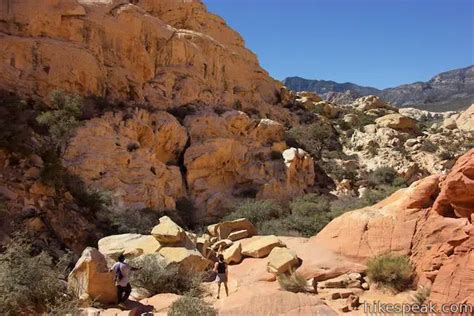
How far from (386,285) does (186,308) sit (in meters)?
4.25

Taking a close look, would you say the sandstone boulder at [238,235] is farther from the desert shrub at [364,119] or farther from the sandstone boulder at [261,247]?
the desert shrub at [364,119]

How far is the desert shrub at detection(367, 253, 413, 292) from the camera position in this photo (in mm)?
8812

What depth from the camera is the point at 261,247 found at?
11445 millimetres

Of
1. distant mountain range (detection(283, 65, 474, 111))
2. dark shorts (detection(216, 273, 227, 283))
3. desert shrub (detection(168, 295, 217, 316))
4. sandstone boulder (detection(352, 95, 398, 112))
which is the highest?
distant mountain range (detection(283, 65, 474, 111))

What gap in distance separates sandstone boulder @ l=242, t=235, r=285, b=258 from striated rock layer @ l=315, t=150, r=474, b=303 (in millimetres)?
1169

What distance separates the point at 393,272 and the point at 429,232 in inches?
49.6

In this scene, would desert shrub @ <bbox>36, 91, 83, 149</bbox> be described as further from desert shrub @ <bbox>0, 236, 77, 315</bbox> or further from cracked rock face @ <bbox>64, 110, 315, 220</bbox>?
desert shrub @ <bbox>0, 236, 77, 315</bbox>

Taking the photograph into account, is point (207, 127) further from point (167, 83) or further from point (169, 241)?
point (169, 241)

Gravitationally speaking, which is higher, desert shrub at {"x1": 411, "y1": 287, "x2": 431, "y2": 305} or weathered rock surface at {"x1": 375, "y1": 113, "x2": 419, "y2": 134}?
weathered rock surface at {"x1": 375, "y1": 113, "x2": 419, "y2": 134}

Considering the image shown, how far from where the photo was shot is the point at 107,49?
26.0 meters

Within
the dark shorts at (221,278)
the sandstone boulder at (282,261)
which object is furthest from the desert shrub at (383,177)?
the dark shorts at (221,278)

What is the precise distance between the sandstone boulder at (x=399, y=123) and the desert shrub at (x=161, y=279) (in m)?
36.4

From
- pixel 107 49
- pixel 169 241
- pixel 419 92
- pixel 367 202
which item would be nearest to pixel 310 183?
pixel 367 202

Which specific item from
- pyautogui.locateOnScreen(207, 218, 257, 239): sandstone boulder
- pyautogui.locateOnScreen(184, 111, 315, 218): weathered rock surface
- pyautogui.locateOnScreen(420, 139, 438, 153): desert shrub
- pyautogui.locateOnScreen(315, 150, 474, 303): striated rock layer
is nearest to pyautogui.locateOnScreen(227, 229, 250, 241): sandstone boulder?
pyautogui.locateOnScreen(207, 218, 257, 239): sandstone boulder
